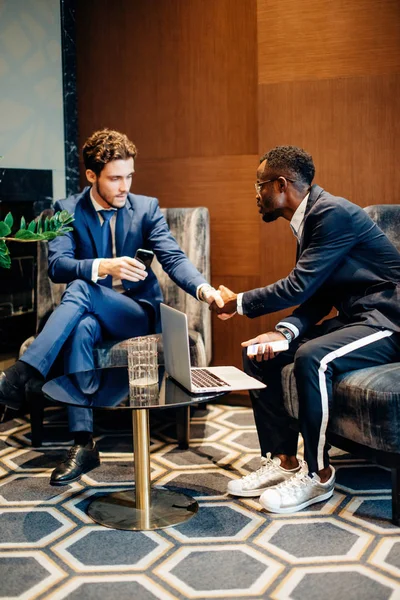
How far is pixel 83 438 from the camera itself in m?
3.05

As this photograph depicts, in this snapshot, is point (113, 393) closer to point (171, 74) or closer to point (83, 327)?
point (83, 327)

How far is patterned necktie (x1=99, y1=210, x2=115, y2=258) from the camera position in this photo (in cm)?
354

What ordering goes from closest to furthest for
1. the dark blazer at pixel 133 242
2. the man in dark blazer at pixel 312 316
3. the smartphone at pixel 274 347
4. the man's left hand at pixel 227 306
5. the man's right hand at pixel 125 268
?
the man in dark blazer at pixel 312 316, the smartphone at pixel 274 347, the man's left hand at pixel 227 306, the man's right hand at pixel 125 268, the dark blazer at pixel 133 242

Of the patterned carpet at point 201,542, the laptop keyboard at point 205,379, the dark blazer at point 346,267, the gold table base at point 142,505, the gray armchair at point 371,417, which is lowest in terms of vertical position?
the patterned carpet at point 201,542

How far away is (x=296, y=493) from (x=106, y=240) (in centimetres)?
162

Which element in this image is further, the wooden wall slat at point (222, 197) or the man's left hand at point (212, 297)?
the wooden wall slat at point (222, 197)

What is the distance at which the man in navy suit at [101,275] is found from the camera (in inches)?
120

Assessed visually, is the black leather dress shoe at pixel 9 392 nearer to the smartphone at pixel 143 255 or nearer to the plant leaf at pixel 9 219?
the smartphone at pixel 143 255

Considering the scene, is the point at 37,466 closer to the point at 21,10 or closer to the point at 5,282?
the point at 5,282

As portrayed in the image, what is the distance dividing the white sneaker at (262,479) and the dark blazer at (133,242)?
96cm

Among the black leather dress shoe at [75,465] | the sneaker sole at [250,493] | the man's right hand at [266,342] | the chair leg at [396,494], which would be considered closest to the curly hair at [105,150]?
the man's right hand at [266,342]

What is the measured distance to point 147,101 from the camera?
4.21 metres

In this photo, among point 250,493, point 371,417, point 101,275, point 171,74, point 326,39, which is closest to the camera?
point 371,417

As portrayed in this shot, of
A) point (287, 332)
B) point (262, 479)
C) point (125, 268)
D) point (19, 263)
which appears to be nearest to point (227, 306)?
point (287, 332)
